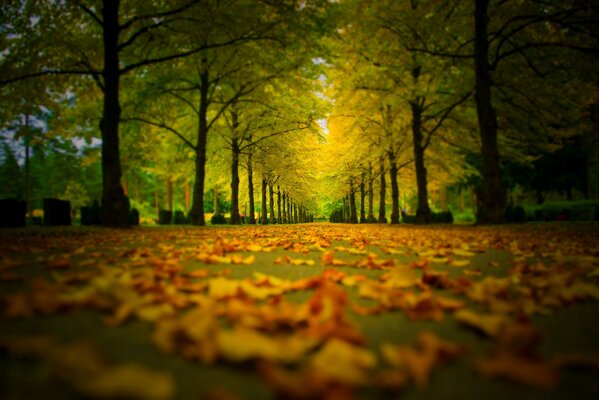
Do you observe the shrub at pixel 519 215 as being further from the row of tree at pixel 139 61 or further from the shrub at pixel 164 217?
the shrub at pixel 164 217

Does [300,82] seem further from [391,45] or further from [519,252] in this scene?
[519,252]

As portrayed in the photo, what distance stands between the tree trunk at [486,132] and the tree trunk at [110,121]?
33.9 ft

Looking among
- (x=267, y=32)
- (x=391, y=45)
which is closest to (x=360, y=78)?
(x=391, y=45)

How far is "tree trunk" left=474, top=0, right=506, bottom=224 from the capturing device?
9.27 meters

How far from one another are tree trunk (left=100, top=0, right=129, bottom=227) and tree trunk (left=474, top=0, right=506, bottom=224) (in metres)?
10.3

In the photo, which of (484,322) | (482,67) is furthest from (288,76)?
(484,322)

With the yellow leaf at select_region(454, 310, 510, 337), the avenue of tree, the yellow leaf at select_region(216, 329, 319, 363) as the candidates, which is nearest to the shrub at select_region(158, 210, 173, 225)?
the avenue of tree

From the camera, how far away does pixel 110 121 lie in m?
7.87

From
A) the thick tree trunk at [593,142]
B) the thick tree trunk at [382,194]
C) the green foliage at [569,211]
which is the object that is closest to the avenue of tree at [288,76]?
the thick tree trunk at [593,142]

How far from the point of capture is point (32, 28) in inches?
328

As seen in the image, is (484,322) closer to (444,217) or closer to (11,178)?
(444,217)

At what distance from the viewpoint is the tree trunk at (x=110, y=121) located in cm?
779

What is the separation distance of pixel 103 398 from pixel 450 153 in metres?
18.2

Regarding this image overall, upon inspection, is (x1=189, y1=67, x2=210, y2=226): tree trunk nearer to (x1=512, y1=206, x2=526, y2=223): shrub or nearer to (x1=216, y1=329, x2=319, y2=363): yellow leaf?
(x1=216, y1=329, x2=319, y2=363): yellow leaf
